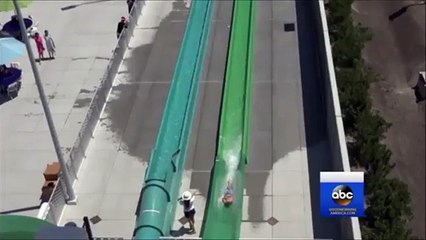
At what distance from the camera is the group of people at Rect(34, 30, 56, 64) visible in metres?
28.0

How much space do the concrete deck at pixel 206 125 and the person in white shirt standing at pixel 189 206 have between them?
0.38m

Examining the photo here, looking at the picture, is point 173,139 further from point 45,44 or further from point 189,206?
point 45,44

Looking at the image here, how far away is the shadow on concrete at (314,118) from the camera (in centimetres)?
1788

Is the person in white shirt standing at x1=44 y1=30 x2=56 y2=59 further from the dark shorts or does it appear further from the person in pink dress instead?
the dark shorts

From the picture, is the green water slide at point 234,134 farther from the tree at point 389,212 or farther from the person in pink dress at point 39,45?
the person in pink dress at point 39,45

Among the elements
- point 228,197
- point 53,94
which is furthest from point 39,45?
point 228,197

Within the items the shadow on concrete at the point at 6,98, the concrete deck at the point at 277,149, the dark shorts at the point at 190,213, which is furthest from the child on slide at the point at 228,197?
the shadow on concrete at the point at 6,98

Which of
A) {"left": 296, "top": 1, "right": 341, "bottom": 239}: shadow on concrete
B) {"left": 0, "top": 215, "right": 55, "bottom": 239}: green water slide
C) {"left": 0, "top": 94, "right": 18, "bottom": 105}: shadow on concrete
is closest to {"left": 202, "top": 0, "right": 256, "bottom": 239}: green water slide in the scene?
{"left": 296, "top": 1, "right": 341, "bottom": 239}: shadow on concrete

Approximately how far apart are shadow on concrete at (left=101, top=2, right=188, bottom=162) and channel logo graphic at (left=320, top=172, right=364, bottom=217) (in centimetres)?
681

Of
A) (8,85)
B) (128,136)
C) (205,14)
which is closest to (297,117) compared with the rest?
(128,136)

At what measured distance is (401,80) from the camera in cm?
3281

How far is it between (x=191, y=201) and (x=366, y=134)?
Result: 12054 millimetres

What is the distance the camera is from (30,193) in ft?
70.6

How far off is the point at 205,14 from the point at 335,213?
574 inches
